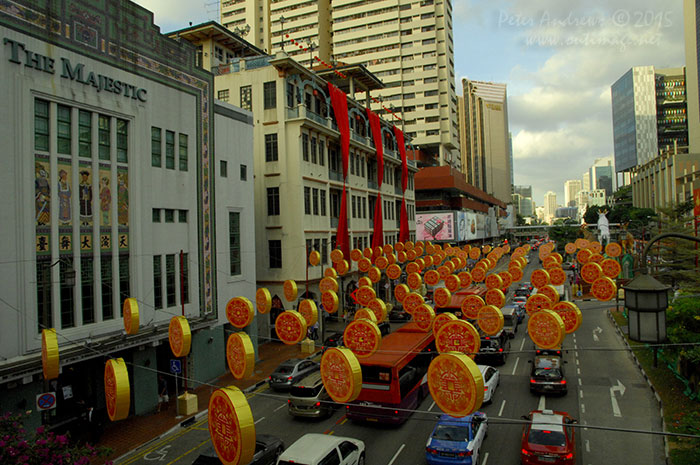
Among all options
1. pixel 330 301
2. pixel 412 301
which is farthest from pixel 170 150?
pixel 412 301

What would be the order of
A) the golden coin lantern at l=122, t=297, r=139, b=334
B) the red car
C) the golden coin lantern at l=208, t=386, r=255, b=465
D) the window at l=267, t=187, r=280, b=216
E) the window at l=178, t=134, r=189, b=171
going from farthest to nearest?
the window at l=267, t=187, r=280, b=216
the window at l=178, t=134, r=189, b=171
the golden coin lantern at l=122, t=297, r=139, b=334
the red car
the golden coin lantern at l=208, t=386, r=255, b=465

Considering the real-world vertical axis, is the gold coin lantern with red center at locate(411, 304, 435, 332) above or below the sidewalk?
above

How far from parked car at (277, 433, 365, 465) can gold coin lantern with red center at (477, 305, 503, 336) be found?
713 centimetres

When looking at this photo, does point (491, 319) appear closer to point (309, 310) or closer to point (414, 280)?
point (309, 310)

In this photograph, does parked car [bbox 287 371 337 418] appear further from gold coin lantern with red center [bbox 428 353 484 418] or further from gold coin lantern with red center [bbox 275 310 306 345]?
gold coin lantern with red center [bbox 428 353 484 418]

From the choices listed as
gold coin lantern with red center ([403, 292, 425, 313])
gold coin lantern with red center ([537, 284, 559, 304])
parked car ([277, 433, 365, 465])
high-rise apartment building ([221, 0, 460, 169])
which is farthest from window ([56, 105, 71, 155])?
high-rise apartment building ([221, 0, 460, 169])

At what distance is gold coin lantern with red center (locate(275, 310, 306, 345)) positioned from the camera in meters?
17.3

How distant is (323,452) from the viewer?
41.4 feet

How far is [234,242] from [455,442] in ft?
56.7

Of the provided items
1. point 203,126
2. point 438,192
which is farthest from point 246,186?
point 438,192

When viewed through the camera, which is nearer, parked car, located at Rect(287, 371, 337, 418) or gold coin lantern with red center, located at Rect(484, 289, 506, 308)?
parked car, located at Rect(287, 371, 337, 418)

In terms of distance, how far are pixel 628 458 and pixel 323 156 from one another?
29026mm

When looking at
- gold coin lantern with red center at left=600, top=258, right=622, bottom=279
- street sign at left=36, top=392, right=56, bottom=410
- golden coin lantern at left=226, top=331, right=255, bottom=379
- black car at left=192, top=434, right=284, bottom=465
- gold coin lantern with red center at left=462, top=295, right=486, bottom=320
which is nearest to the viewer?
black car at left=192, top=434, right=284, bottom=465

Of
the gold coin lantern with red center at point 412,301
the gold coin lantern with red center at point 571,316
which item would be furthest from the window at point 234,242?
the gold coin lantern with red center at point 571,316
